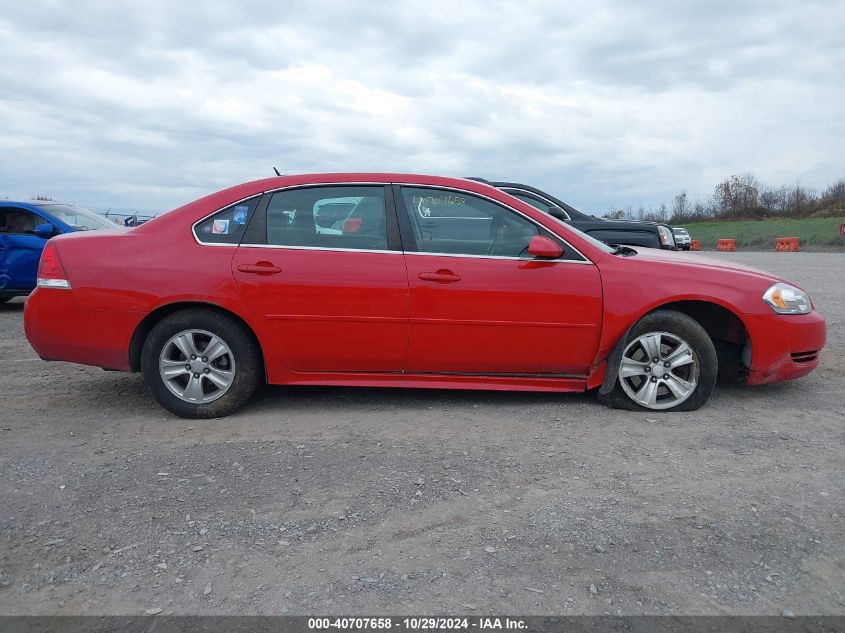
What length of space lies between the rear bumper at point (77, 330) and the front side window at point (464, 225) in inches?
75.5

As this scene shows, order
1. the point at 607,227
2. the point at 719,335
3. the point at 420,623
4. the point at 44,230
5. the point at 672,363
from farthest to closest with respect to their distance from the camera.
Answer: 1. the point at 44,230
2. the point at 607,227
3. the point at 719,335
4. the point at 672,363
5. the point at 420,623

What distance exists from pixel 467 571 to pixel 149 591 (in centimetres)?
114

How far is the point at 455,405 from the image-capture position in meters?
4.62

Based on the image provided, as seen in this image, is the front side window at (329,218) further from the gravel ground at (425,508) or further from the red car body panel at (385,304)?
the gravel ground at (425,508)

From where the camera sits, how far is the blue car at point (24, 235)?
9320 millimetres

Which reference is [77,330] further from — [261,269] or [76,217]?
[76,217]

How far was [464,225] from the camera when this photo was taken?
14.8 feet

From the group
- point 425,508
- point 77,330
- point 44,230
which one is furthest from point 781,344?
point 44,230

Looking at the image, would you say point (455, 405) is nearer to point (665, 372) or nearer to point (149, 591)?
point (665, 372)

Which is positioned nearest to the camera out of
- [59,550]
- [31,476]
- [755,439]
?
[59,550]

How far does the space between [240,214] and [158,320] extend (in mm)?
880

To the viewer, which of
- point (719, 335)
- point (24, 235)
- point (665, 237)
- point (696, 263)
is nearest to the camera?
point (696, 263)

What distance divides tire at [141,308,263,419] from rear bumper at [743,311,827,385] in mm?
3326

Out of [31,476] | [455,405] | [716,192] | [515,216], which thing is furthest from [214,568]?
[716,192]
